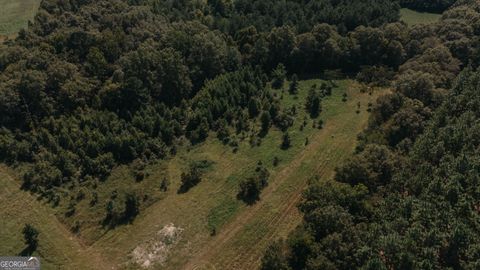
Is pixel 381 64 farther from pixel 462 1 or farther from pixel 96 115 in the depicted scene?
pixel 96 115

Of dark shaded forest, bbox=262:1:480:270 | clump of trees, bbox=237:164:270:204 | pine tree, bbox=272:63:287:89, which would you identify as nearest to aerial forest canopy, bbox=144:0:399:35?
pine tree, bbox=272:63:287:89

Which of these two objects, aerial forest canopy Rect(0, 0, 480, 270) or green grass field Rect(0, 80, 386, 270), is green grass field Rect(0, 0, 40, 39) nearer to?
aerial forest canopy Rect(0, 0, 480, 270)

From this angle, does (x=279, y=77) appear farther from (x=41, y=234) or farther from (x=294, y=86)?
(x=41, y=234)

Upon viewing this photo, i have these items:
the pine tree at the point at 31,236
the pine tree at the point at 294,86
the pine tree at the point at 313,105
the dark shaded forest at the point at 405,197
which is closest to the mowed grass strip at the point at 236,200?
the pine tree at the point at 313,105

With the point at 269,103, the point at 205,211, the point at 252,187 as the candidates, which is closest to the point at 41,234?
the point at 205,211

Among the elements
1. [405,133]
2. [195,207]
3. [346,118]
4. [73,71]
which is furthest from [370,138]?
[73,71]

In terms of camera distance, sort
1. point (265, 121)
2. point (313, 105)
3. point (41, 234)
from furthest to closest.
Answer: point (313, 105), point (265, 121), point (41, 234)
